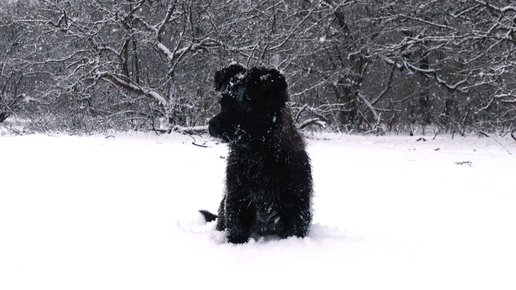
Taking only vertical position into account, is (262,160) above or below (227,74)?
below

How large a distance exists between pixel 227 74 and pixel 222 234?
145cm

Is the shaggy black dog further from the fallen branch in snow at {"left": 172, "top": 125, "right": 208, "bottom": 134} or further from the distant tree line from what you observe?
the fallen branch in snow at {"left": 172, "top": 125, "right": 208, "bottom": 134}

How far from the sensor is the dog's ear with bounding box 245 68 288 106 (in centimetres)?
279

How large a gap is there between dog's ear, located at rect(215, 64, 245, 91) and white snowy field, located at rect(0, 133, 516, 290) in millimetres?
1391

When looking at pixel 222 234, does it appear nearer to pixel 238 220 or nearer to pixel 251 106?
pixel 238 220

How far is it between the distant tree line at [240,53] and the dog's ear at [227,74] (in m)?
8.09

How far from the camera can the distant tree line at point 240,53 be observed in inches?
487

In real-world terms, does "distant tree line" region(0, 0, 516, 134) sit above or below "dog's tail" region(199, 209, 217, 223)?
above

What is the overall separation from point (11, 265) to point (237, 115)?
74.4 inches

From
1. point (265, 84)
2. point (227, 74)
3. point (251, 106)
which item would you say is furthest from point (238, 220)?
point (227, 74)

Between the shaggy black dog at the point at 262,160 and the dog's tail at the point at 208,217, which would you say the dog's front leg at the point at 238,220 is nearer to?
the shaggy black dog at the point at 262,160

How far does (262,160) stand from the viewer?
288cm

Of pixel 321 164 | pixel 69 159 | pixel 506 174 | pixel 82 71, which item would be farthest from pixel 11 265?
pixel 82 71

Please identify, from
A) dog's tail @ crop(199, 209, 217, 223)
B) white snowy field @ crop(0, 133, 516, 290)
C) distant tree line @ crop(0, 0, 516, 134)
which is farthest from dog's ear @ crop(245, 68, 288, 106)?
distant tree line @ crop(0, 0, 516, 134)
